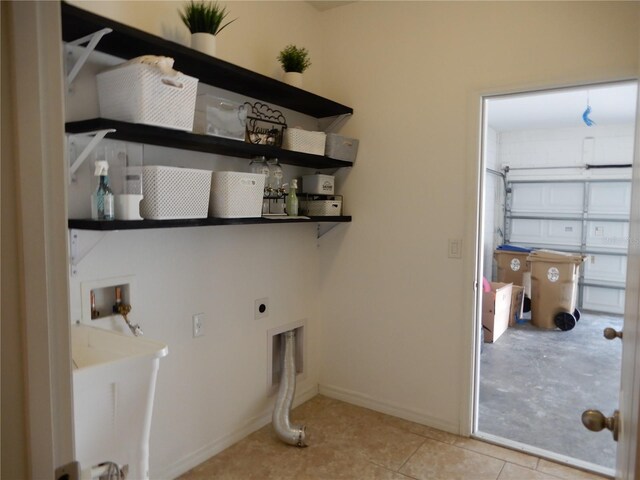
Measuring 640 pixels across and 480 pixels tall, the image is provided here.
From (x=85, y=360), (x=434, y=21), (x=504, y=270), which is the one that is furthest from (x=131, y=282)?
(x=504, y=270)

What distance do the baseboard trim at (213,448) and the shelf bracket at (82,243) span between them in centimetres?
111

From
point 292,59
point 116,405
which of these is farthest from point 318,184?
point 116,405

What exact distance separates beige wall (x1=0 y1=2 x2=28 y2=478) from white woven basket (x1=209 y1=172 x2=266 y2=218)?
144 cm

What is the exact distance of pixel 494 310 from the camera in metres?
4.78

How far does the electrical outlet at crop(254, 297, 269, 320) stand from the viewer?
2634 mm

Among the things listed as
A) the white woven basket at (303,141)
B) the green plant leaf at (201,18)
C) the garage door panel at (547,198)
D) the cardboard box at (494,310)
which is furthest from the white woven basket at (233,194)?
the garage door panel at (547,198)

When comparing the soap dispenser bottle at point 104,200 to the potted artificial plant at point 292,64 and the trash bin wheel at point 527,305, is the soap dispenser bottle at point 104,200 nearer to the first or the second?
the potted artificial plant at point 292,64

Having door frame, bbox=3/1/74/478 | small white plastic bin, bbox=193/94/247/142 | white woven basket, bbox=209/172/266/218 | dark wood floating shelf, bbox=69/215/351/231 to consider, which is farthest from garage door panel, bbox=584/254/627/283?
Result: door frame, bbox=3/1/74/478

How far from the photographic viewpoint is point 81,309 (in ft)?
5.73

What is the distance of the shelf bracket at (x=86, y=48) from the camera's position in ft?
5.17

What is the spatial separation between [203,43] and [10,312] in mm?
1655

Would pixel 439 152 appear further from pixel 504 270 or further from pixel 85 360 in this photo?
pixel 504 270

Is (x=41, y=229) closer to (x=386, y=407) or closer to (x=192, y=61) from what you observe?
(x=192, y=61)

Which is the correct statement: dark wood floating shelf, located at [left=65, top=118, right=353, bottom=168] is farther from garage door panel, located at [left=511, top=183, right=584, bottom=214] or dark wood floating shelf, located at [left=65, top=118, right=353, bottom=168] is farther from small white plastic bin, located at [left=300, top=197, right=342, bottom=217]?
garage door panel, located at [left=511, top=183, right=584, bottom=214]
